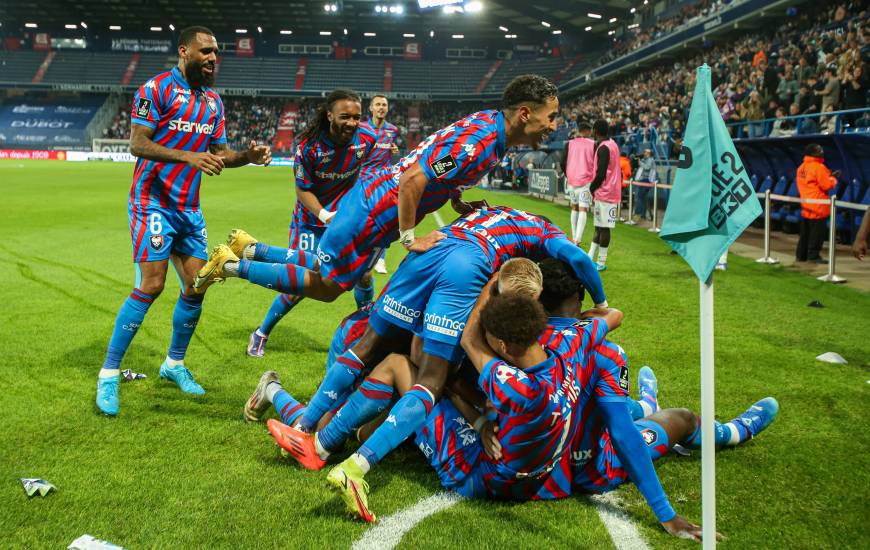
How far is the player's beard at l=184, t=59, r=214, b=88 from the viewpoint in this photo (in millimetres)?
5004

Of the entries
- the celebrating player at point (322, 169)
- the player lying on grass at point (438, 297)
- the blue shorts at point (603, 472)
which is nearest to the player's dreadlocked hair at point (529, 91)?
the player lying on grass at point (438, 297)

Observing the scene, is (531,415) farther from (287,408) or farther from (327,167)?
(327,167)

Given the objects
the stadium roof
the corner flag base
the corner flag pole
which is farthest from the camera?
the stadium roof

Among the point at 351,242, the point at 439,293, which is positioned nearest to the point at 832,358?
the point at 439,293

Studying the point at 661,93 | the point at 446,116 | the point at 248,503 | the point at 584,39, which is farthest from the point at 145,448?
the point at 446,116

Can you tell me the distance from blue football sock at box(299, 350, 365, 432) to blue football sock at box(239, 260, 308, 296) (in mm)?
844

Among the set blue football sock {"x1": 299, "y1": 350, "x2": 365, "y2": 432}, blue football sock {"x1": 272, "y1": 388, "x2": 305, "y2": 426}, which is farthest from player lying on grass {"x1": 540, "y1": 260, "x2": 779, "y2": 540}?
blue football sock {"x1": 272, "y1": 388, "x2": 305, "y2": 426}

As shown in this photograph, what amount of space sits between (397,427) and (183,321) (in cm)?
260

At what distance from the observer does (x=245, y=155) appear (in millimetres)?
5215

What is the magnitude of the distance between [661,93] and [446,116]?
1474 inches

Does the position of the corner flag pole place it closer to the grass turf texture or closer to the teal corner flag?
the teal corner flag

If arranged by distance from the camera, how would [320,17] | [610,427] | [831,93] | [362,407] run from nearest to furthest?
[610,427] < [362,407] < [831,93] < [320,17]

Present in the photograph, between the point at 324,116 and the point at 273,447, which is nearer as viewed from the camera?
the point at 273,447

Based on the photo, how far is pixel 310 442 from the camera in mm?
3799
